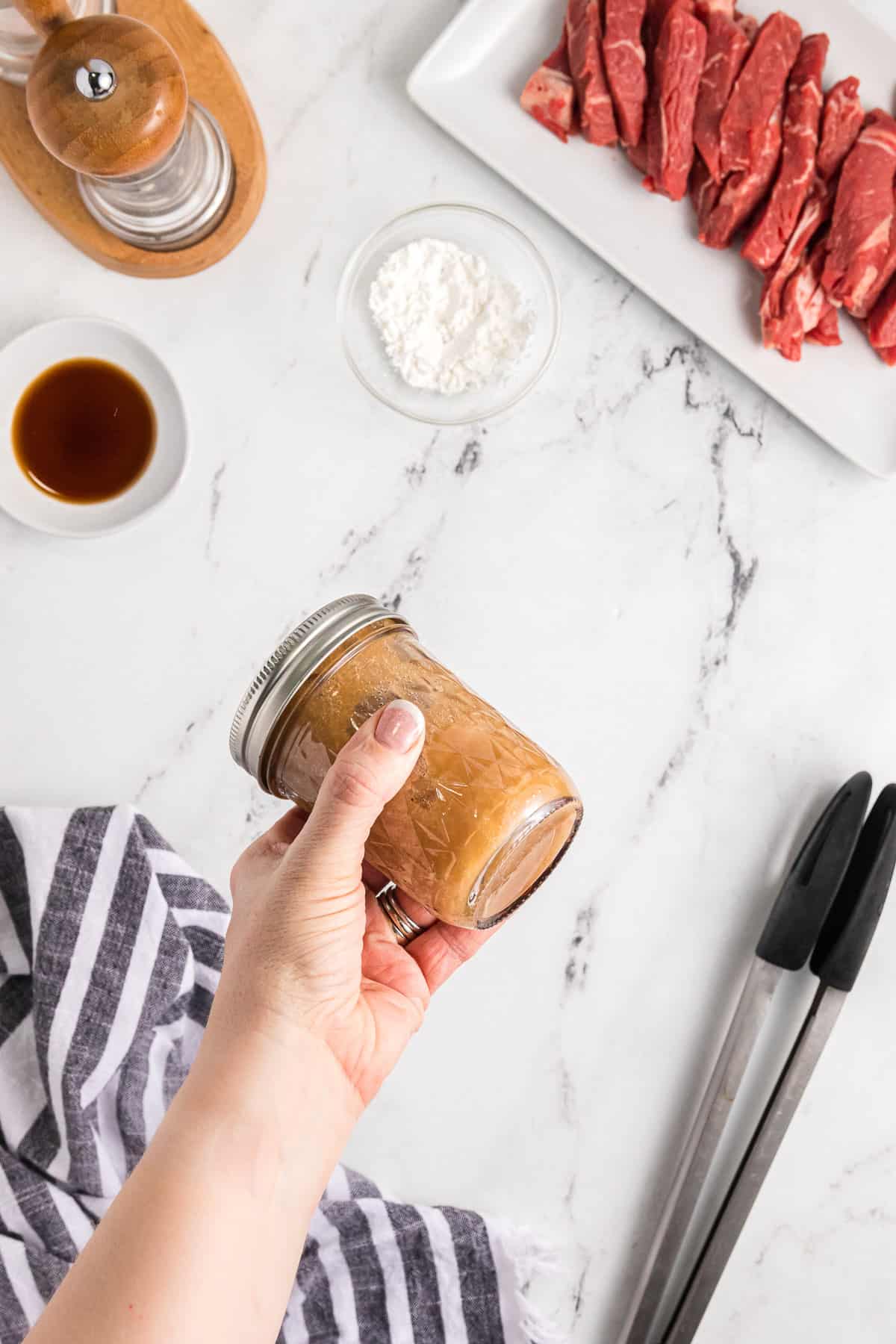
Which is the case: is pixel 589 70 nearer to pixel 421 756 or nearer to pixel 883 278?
pixel 883 278

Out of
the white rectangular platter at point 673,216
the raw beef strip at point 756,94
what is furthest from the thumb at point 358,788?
the raw beef strip at point 756,94

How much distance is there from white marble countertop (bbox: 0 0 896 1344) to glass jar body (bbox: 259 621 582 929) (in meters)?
0.41

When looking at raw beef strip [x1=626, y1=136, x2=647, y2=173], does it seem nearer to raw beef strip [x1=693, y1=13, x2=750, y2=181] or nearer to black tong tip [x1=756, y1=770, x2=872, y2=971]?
raw beef strip [x1=693, y1=13, x2=750, y2=181]

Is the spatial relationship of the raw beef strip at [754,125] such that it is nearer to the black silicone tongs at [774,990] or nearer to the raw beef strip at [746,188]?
the raw beef strip at [746,188]

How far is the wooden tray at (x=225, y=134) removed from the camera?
1.19m

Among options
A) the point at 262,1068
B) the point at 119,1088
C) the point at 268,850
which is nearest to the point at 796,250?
the point at 268,850

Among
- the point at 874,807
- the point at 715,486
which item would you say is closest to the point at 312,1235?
the point at 874,807

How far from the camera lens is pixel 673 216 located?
4.17 feet

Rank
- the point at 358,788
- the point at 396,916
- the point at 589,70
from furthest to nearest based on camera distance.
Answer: the point at 589,70 → the point at 396,916 → the point at 358,788

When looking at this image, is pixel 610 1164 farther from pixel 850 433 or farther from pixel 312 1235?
pixel 850 433

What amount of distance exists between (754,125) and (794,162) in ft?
0.20

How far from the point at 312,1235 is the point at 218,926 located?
37cm

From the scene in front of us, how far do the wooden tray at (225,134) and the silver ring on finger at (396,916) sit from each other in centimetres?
73

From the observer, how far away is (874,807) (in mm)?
1246
